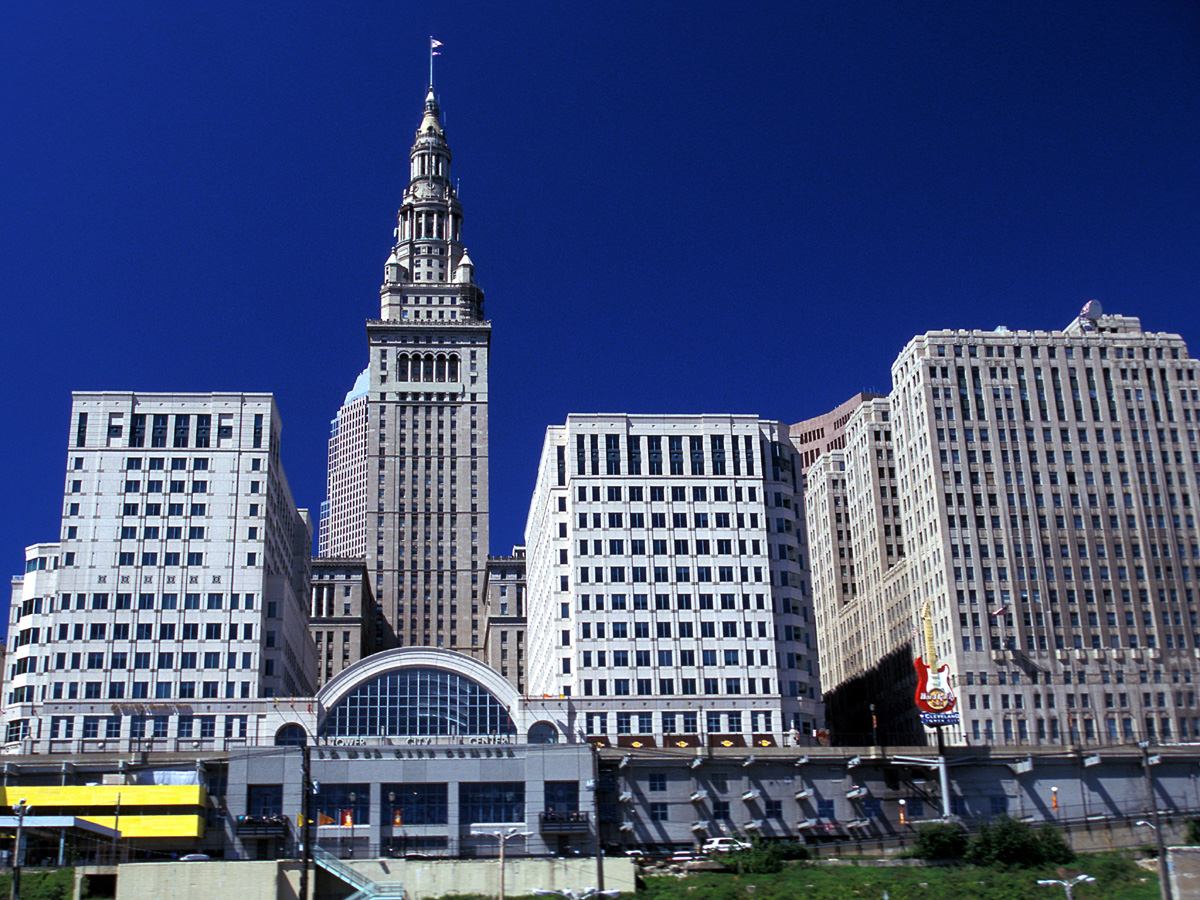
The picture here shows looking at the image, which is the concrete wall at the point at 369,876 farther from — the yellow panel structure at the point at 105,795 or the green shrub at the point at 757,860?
the yellow panel structure at the point at 105,795

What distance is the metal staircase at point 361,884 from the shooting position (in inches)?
3885

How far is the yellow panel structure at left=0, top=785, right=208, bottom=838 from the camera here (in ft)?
406

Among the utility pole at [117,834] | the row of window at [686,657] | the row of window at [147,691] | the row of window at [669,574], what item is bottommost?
the utility pole at [117,834]

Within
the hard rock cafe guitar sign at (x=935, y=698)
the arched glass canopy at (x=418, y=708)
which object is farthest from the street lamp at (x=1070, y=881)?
the arched glass canopy at (x=418, y=708)

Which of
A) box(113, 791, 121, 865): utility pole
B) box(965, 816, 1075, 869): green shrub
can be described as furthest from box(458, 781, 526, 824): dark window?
box(965, 816, 1075, 869): green shrub

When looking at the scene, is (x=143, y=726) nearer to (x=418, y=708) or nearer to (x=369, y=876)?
(x=418, y=708)

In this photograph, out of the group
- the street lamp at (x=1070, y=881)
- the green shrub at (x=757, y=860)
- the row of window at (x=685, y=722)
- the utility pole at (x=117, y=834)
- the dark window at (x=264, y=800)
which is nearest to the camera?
the street lamp at (x=1070, y=881)

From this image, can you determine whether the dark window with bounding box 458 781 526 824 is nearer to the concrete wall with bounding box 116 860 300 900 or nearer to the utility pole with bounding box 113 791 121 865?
the utility pole with bounding box 113 791 121 865

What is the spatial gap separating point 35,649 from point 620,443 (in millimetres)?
68561

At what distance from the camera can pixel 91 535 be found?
157 m

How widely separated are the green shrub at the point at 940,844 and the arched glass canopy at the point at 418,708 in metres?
48.7

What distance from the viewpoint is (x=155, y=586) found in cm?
15550

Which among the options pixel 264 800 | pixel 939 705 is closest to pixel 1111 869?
pixel 939 705

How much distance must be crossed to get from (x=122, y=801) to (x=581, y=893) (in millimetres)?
48603
